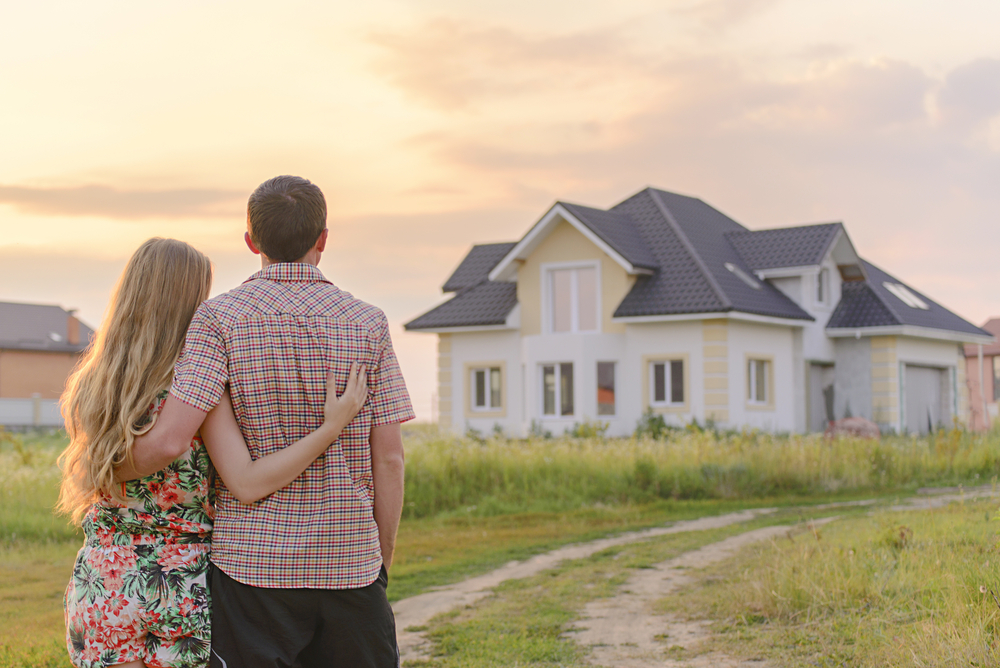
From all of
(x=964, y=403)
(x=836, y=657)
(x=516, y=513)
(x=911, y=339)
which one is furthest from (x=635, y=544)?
(x=964, y=403)

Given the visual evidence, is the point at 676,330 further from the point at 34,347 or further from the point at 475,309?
the point at 34,347

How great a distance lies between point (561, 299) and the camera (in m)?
27.2

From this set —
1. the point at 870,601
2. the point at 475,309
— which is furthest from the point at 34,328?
the point at 870,601

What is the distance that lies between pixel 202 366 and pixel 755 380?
24.8 meters

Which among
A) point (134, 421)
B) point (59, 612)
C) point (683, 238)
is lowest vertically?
point (59, 612)

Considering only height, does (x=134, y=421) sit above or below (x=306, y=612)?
above

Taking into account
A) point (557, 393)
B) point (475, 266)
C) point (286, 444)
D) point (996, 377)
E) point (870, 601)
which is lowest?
point (870, 601)

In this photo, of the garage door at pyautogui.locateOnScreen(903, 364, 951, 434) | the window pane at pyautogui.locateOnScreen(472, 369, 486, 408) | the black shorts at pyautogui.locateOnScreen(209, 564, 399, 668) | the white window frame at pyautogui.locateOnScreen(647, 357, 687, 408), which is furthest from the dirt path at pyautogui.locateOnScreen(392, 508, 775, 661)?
the garage door at pyautogui.locateOnScreen(903, 364, 951, 434)

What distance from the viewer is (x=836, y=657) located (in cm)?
575

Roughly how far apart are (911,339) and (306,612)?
29412 millimetres

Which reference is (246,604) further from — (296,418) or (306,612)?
(296,418)

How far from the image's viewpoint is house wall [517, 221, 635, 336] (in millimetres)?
26406

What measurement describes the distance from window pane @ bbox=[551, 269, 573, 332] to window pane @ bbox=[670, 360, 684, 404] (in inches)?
119

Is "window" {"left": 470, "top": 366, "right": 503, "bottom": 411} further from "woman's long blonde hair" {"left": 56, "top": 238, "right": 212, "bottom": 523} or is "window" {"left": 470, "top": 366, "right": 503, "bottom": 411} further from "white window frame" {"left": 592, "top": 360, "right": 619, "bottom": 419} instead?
"woman's long blonde hair" {"left": 56, "top": 238, "right": 212, "bottom": 523}
